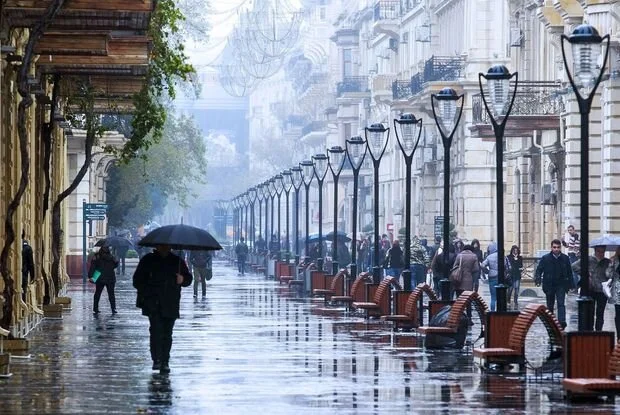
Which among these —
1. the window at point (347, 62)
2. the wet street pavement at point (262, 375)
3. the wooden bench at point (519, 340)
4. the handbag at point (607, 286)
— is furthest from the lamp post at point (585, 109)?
the window at point (347, 62)

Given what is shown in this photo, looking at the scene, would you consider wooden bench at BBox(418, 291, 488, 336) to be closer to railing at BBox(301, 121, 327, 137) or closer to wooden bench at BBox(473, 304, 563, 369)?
wooden bench at BBox(473, 304, 563, 369)

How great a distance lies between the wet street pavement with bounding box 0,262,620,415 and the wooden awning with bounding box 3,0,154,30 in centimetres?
430

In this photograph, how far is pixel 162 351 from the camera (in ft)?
75.0

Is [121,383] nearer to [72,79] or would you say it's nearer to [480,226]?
[72,79]

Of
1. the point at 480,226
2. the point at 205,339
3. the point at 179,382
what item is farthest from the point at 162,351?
the point at 480,226

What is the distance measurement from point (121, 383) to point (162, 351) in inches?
67.5

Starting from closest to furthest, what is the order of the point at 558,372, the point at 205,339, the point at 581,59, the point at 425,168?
the point at 581,59, the point at 558,372, the point at 205,339, the point at 425,168

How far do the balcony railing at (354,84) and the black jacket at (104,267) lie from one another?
73.9 meters

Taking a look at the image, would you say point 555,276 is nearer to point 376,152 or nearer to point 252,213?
point 376,152

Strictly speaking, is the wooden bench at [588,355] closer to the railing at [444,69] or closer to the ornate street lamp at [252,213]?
the railing at [444,69]

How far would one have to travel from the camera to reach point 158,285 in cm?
2288

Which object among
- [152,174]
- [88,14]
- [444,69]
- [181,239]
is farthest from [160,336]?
[152,174]

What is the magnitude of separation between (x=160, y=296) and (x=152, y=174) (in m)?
62.3

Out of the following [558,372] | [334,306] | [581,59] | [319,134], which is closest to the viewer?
[581,59]
